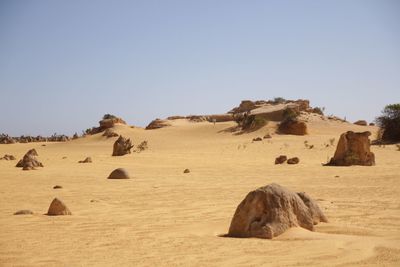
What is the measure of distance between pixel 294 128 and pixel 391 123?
8159mm

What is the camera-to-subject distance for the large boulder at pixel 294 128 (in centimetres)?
3581

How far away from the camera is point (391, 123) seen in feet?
96.8

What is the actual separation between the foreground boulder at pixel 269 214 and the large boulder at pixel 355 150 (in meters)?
11.6

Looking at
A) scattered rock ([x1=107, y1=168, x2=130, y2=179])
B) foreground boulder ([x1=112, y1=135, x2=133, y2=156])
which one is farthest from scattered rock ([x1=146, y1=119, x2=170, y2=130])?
scattered rock ([x1=107, y1=168, x2=130, y2=179])

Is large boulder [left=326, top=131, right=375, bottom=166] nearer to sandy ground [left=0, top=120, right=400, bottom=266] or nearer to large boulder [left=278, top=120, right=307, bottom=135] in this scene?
sandy ground [left=0, top=120, right=400, bottom=266]

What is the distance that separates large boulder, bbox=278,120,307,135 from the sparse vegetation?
21.1 feet

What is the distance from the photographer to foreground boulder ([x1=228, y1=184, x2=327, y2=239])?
548cm

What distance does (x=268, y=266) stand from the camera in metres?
4.19

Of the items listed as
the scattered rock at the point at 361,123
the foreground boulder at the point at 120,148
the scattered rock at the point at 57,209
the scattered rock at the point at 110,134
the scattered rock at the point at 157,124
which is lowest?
the scattered rock at the point at 57,209

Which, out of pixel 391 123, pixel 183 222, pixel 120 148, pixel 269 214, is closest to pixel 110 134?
pixel 120 148

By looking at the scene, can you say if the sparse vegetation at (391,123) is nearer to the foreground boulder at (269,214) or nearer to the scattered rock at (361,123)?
the scattered rock at (361,123)

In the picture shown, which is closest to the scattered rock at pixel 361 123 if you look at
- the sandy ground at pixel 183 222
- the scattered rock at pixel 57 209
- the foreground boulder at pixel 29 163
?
the sandy ground at pixel 183 222

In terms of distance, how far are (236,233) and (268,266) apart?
1.52m

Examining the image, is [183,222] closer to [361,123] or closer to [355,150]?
[355,150]
